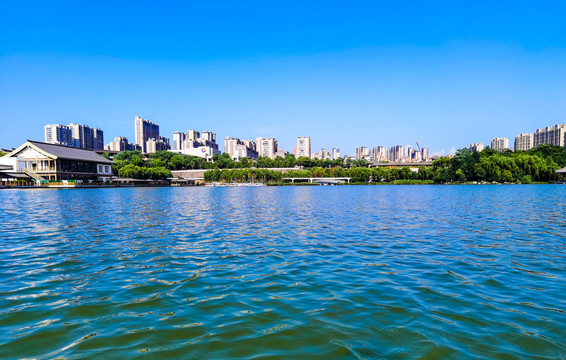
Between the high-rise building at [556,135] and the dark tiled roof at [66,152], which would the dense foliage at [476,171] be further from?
the high-rise building at [556,135]

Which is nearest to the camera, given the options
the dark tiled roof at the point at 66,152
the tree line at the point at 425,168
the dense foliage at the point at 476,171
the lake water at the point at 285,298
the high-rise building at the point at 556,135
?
the lake water at the point at 285,298

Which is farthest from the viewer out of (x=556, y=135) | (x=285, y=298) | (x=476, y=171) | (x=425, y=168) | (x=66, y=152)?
(x=556, y=135)

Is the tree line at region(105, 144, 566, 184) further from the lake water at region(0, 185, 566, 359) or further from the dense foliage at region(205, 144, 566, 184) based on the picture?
the lake water at region(0, 185, 566, 359)

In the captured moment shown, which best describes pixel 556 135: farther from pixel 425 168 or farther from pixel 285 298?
pixel 285 298

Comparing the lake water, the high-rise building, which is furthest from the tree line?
the lake water

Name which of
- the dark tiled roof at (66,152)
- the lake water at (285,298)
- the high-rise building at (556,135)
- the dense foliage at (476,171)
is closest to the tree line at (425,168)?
the dense foliage at (476,171)

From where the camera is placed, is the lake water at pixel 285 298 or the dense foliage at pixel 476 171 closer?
the lake water at pixel 285 298

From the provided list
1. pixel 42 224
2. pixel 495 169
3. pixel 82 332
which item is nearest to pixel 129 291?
pixel 82 332

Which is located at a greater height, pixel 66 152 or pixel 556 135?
pixel 556 135

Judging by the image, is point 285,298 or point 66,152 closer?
point 285,298

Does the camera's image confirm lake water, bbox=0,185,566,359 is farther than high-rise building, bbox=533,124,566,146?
No

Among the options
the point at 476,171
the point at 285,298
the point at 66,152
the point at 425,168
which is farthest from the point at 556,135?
the point at 285,298

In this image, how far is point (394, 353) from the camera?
429 centimetres

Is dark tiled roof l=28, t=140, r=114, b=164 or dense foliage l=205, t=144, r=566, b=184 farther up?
dark tiled roof l=28, t=140, r=114, b=164
